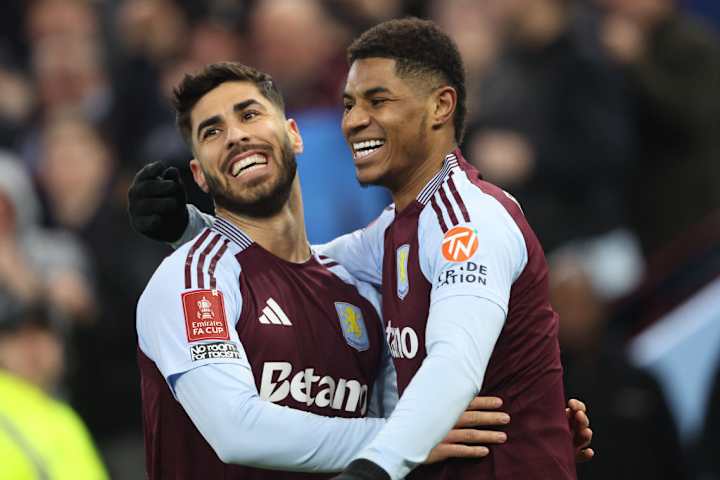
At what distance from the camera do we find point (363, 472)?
435cm

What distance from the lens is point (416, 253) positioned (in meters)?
4.90

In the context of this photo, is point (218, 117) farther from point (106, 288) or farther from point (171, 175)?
point (106, 288)

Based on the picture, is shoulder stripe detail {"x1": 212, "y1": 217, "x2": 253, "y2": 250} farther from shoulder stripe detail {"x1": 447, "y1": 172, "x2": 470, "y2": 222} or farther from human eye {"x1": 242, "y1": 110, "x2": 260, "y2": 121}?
shoulder stripe detail {"x1": 447, "y1": 172, "x2": 470, "y2": 222}

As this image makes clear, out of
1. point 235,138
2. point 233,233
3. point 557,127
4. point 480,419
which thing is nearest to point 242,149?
point 235,138

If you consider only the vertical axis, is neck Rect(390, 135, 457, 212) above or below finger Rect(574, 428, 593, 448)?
above

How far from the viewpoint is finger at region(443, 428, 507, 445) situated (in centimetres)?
475

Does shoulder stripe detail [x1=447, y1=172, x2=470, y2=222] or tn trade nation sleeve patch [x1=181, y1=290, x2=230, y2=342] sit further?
tn trade nation sleeve patch [x1=181, y1=290, x2=230, y2=342]

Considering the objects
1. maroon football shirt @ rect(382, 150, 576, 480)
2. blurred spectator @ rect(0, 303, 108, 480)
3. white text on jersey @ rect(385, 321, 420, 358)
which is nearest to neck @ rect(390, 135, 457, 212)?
maroon football shirt @ rect(382, 150, 576, 480)

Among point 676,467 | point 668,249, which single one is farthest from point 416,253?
point 668,249

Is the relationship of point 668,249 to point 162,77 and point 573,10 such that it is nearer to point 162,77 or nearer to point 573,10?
point 573,10

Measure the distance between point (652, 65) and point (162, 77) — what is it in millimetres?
3034

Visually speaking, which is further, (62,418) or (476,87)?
(476,87)

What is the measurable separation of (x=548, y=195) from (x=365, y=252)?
2977 mm

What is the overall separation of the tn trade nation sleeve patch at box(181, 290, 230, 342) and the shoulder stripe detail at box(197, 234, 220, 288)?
2.0 inches
